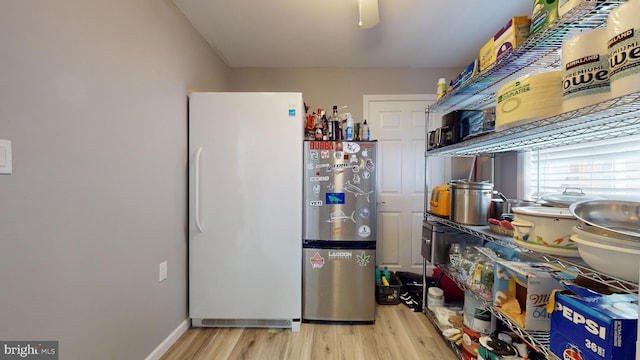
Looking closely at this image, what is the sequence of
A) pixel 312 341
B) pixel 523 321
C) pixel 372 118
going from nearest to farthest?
pixel 523 321
pixel 312 341
pixel 372 118

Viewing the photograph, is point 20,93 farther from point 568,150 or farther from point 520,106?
point 568,150

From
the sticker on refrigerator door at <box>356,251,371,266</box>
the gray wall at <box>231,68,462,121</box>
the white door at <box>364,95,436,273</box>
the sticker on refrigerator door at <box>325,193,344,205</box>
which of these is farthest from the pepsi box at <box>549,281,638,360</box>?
the gray wall at <box>231,68,462,121</box>

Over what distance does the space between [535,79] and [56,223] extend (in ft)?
6.51

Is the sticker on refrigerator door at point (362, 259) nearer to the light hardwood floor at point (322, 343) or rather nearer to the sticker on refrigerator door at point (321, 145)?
the light hardwood floor at point (322, 343)

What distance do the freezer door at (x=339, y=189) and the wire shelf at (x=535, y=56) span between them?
2.51ft

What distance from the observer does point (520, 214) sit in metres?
1.06

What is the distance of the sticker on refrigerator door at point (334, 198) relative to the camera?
202 centimetres

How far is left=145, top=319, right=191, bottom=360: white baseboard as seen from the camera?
158 cm

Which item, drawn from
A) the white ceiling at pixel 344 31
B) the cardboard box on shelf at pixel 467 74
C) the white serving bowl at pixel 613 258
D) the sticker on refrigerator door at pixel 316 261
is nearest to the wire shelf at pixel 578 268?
the white serving bowl at pixel 613 258

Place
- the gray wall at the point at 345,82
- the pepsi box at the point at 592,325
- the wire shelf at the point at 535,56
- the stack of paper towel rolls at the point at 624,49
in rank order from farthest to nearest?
the gray wall at the point at 345,82
the wire shelf at the point at 535,56
the pepsi box at the point at 592,325
the stack of paper towel rolls at the point at 624,49

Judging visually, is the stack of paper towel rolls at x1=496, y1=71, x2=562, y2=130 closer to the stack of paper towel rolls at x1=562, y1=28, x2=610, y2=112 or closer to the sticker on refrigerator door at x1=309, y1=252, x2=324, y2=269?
the stack of paper towel rolls at x1=562, y1=28, x2=610, y2=112

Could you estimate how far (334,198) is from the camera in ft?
6.61

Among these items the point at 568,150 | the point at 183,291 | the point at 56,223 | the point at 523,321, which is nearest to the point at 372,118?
the point at 568,150

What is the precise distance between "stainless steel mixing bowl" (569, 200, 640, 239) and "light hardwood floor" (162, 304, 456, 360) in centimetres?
129
